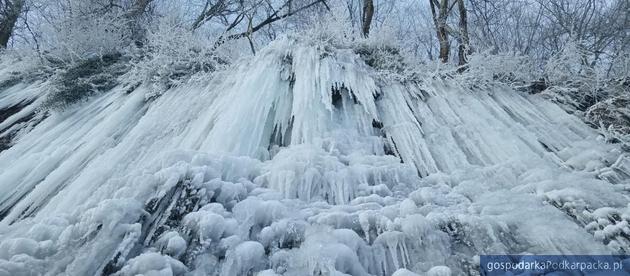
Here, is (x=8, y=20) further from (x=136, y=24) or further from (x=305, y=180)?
(x=305, y=180)

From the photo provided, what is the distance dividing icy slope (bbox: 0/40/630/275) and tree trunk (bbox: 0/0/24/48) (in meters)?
5.76

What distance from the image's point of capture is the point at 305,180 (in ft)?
9.45

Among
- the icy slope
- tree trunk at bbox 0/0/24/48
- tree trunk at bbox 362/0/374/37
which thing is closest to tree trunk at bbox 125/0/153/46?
tree trunk at bbox 0/0/24/48

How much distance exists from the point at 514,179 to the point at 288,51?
9.64 feet

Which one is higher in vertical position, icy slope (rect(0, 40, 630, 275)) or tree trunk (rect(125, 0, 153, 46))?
tree trunk (rect(125, 0, 153, 46))

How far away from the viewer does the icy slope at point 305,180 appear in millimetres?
2141

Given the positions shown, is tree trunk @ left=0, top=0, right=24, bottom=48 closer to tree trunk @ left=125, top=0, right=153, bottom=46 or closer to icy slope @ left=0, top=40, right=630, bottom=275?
tree trunk @ left=125, top=0, right=153, bottom=46

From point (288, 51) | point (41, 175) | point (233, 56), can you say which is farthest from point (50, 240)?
point (233, 56)

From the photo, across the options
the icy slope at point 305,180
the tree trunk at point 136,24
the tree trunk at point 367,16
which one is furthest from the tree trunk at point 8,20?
the tree trunk at point 367,16

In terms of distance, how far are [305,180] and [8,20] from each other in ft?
30.4

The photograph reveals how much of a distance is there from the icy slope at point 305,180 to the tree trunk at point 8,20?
576 cm

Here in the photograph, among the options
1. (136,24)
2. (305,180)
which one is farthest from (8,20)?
(305,180)

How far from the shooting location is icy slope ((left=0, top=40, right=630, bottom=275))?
2141mm

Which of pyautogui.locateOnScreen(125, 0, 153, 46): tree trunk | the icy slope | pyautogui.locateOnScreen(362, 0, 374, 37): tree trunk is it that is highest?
pyautogui.locateOnScreen(125, 0, 153, 46): tree trunk
